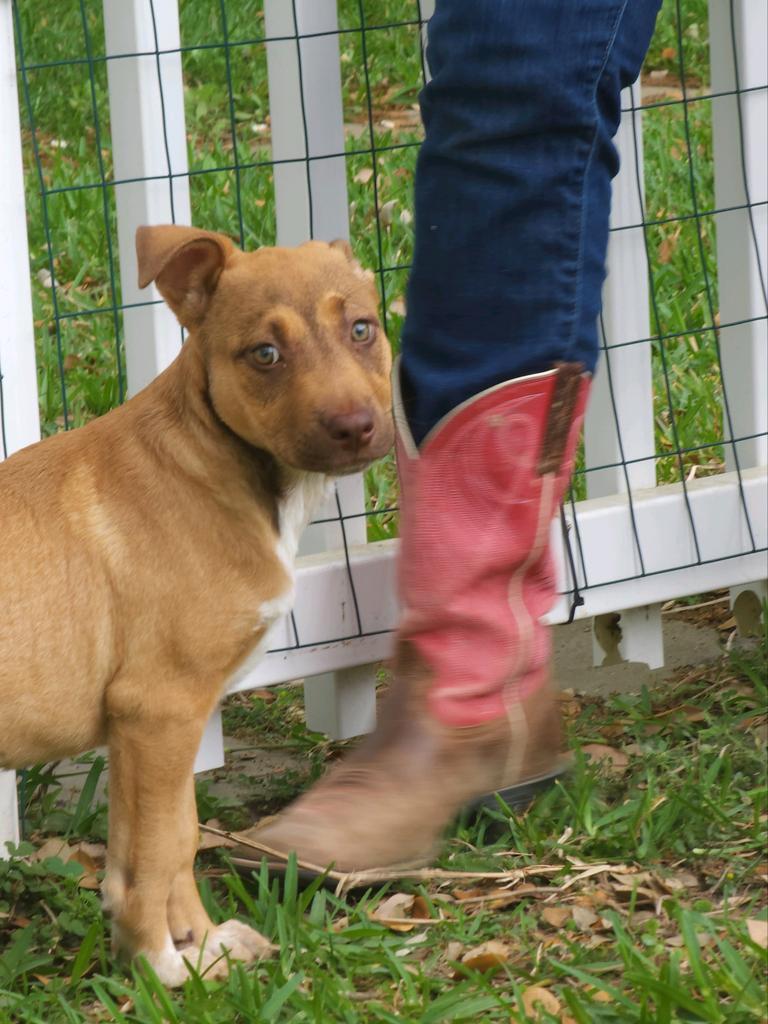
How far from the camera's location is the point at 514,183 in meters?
2.86

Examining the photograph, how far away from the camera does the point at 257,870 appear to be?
3.07m

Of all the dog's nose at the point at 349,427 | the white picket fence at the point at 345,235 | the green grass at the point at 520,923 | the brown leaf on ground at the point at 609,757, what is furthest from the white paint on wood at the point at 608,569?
the dog's nose at the point at 349,427

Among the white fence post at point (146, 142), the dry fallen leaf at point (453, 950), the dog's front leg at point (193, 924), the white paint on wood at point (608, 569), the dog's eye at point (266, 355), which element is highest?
the white fence post at point (146, 142)

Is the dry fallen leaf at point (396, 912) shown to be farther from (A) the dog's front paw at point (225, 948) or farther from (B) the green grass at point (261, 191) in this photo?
(B) the green grass at point (261, 191)

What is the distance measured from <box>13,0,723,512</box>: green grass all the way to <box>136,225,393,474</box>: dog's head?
1.02m

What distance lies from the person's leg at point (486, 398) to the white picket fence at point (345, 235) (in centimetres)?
58

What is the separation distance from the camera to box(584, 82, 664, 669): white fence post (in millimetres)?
3930

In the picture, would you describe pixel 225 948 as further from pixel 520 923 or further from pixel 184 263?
pixel 184 263

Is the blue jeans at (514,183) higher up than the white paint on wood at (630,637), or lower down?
higher up

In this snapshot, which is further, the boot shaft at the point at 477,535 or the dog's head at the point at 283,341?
the boot shaft at the point at 477,535

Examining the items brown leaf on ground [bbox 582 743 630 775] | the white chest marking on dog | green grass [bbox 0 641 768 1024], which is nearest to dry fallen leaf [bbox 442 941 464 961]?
green grass [bbox 0 641 768 1024]

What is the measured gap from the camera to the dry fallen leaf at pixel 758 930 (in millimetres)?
2656

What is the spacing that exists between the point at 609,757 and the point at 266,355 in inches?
56.8

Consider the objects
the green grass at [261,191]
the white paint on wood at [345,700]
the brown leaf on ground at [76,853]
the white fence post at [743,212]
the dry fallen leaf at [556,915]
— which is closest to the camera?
the dry fallen leaf at [556,915]
